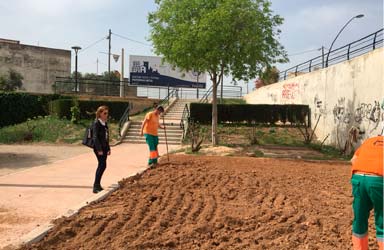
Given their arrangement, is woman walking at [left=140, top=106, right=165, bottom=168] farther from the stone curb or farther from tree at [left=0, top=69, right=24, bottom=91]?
tree at [left=0, top=69, right=24, bottom=91]

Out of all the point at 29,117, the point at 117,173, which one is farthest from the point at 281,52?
the point at 29,117

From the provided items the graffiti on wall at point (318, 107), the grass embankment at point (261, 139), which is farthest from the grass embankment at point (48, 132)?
the graffiti on wall at point (318, 107)

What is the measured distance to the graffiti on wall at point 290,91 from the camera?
927 inches

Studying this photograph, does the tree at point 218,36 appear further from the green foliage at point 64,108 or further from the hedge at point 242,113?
the green foliage at point 64,108

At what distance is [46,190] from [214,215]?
12.2 feet

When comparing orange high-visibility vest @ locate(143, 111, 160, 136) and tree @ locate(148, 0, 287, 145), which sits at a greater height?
tree @ locate(148, 0, 287, 145)

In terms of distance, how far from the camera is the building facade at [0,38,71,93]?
155 ft

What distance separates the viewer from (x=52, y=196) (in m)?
7.23

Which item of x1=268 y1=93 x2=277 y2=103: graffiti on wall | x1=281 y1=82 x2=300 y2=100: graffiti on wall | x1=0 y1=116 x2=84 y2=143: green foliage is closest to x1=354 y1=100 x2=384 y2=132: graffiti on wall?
x1=281 y1=82 x2=300 y2=100: graffiti on wall

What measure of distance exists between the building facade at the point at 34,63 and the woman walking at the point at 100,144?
43.5 metres

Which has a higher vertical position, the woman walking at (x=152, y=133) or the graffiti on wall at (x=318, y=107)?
the graffiti on wall at (x=318, y=107)

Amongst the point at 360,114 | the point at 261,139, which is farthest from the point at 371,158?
the point at 261,139

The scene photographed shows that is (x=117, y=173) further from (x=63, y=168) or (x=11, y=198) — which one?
(x=11, y=198)

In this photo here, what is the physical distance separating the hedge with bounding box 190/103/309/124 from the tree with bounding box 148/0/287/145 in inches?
228
